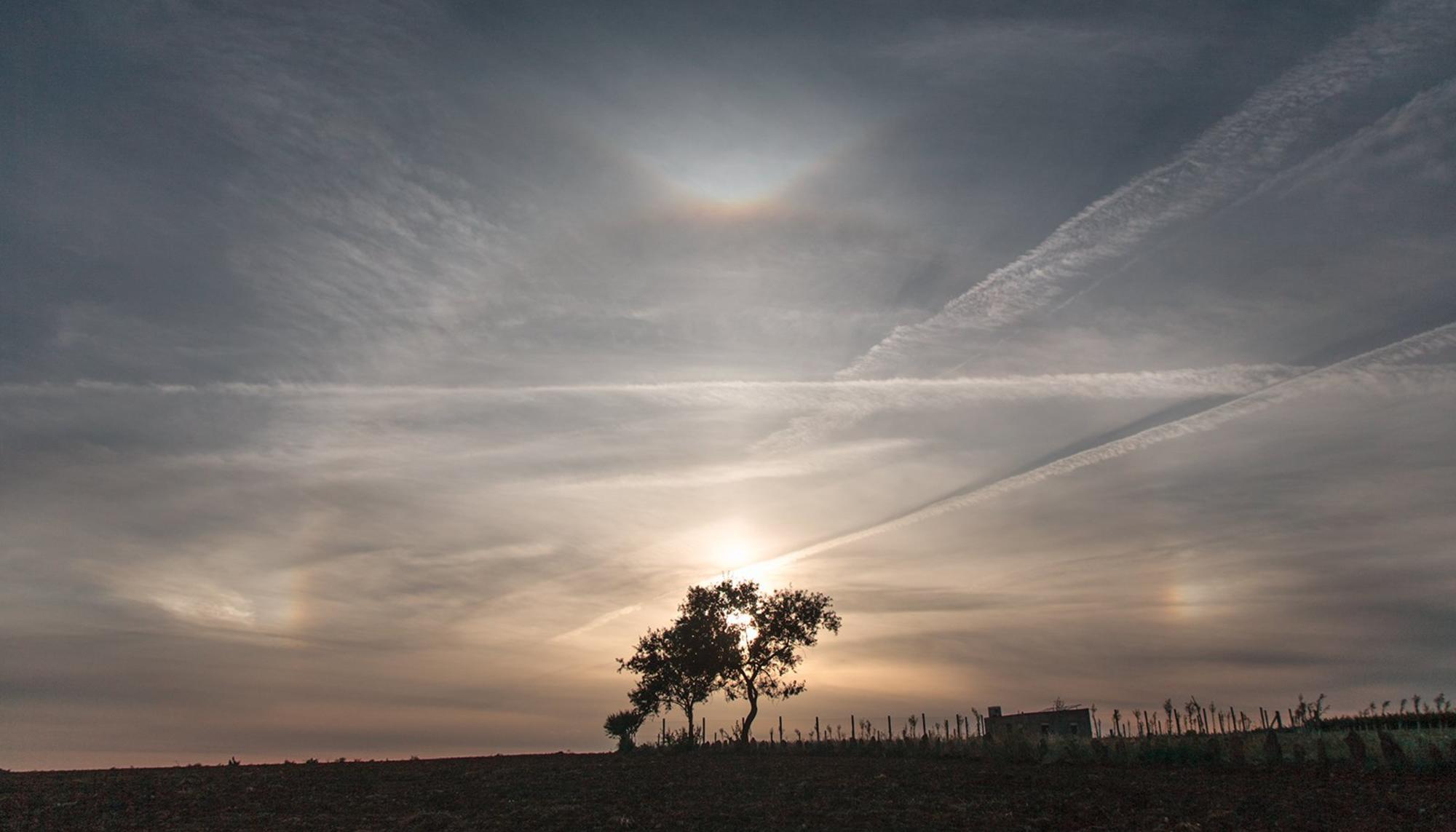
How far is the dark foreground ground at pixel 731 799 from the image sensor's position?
26062 millimetres

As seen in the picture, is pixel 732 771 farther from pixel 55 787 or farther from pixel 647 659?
pixel 647 659

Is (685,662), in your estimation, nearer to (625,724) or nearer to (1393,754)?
(625,724)

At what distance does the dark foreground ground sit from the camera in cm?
2606

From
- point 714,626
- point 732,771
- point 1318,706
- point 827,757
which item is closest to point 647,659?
point 714,626

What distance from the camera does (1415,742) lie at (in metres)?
34.2

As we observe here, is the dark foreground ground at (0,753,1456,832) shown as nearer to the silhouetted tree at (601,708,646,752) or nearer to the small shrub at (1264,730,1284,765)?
the small shrub at (1264,730,1284,765)

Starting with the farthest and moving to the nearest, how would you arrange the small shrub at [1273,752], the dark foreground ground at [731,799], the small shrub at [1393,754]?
the small shrub at [1273,752], the small shrub at [1393,754], the dark foreground ground at [731,799]

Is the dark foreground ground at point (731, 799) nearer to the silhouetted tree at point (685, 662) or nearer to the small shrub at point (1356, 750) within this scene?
the small shrub at point (1356, 750)

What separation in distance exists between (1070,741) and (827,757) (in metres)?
10.3

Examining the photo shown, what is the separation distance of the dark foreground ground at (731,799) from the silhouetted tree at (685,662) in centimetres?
2713

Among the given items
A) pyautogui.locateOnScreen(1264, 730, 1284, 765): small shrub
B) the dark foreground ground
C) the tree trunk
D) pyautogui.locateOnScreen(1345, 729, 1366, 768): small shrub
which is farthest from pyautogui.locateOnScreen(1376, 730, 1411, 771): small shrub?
the tree trunk

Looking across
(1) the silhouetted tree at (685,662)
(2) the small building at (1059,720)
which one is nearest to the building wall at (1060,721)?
(2) the small building at (1059,720)

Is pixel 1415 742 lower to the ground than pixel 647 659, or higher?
Result: lower

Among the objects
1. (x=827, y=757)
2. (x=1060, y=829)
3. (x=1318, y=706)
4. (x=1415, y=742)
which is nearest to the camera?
(x=1060, y=829)
